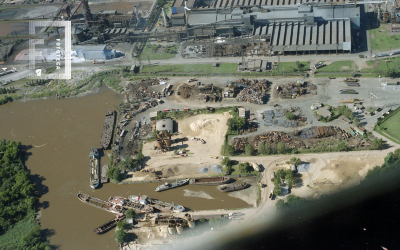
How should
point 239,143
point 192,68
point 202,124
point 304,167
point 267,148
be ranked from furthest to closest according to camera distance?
point 192,68
point 202,124
point 239,143
point 267,148
point 304,167

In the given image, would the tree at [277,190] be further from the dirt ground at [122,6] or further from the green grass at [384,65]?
the dirt ground at [122,6]

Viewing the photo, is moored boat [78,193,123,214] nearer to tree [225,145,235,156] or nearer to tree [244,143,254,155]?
tree [225,145,235,156]

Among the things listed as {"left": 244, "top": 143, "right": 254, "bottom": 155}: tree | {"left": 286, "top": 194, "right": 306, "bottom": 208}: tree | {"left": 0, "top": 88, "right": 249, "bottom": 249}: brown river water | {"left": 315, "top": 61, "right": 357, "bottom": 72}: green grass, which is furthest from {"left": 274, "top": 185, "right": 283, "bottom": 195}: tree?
{"left": 315, "top": 61, "right": 357, "bottom": 72}: green grass

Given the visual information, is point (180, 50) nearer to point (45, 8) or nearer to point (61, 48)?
point (61, 48)

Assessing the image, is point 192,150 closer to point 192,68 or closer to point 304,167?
point 304,167

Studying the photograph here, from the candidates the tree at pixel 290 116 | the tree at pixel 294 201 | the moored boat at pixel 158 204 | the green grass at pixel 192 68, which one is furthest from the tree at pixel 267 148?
the green grass at pixel 192 68

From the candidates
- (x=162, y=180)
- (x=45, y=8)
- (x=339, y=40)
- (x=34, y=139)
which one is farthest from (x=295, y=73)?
(x=45, y=8)

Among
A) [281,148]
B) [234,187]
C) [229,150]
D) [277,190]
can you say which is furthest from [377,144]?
[234,187]
